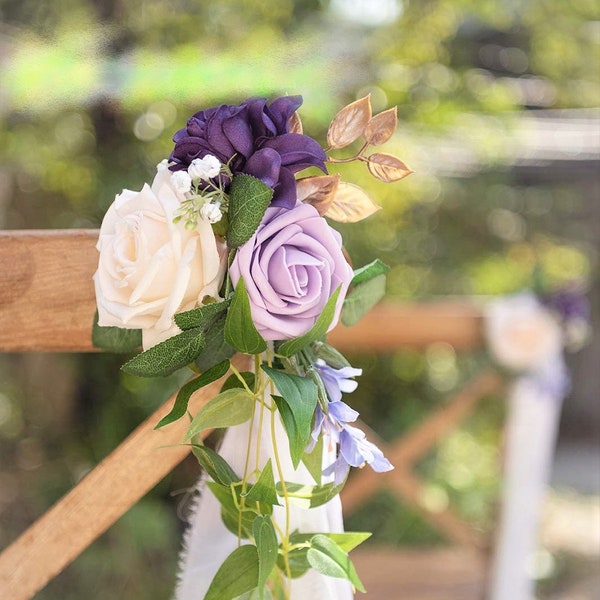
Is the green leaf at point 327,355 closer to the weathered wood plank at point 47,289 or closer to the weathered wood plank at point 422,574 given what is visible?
the weathered wood plank at point 47,289

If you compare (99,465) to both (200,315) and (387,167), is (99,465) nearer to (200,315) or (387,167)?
(200,315)

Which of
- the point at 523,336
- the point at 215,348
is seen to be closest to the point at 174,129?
the point at 523,336

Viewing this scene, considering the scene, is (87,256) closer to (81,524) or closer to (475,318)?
(81,524)

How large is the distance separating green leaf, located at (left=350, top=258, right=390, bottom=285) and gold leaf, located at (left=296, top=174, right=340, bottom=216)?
0.09m

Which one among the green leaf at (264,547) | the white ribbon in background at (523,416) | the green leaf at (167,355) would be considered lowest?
the white ribbon in background at (523,416)

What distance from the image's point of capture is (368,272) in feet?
2.45

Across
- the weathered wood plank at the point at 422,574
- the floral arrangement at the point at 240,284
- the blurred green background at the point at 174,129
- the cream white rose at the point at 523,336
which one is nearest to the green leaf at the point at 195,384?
the floral arrangement at the point at 240,284

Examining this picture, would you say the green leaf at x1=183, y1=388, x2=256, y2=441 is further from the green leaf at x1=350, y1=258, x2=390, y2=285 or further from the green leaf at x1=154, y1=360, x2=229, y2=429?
the green leaf at x1=350, y1=258, x2=390, y2=285

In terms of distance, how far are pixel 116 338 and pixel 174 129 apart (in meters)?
1.51

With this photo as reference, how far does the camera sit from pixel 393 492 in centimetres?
330

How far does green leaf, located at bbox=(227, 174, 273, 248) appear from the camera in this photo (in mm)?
602

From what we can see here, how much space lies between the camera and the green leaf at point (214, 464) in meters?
0.65

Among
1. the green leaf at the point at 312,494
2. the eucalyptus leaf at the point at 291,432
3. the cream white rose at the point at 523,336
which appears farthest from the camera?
the cream white rose at the point at 523,336

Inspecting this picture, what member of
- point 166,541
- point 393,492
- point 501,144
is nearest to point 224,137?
point 166,541
